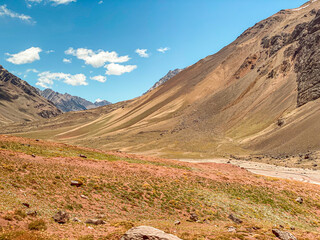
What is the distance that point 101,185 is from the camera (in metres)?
24.5

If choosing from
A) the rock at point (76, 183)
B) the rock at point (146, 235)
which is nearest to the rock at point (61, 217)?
the rock at point (146, 235)

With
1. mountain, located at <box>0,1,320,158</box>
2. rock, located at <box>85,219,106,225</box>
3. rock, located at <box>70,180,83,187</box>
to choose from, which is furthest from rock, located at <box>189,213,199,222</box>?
mountain, located at <box>0,1,320,158</box>

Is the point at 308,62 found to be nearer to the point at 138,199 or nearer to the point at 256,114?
the point at 256,114

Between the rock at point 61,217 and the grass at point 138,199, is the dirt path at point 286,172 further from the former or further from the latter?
the rock at point 61,217

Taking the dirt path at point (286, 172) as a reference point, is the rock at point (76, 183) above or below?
above

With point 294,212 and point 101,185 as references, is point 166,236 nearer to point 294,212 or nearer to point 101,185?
point 101,185

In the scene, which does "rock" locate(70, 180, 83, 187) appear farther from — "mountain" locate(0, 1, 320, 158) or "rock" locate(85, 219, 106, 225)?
"mountain" locate(0, 1, 320, 158)

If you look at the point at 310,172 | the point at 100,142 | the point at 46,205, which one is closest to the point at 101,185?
the point at 46,205

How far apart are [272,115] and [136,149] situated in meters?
75.2

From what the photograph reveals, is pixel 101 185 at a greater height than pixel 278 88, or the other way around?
pixel 278 88

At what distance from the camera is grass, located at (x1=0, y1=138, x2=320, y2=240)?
52.0 feet

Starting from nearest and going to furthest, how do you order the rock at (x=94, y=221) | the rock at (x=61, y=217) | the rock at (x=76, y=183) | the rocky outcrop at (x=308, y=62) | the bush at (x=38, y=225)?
the bush at (x=38, y=225) → the rock at (x=61, y=217) → the rock at (x=94, y=221) → the rock at (x=76, y=183) → the rocky outcrop at (x=308, y=62)

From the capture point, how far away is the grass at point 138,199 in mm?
15836

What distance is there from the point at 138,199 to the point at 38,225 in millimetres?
11778
